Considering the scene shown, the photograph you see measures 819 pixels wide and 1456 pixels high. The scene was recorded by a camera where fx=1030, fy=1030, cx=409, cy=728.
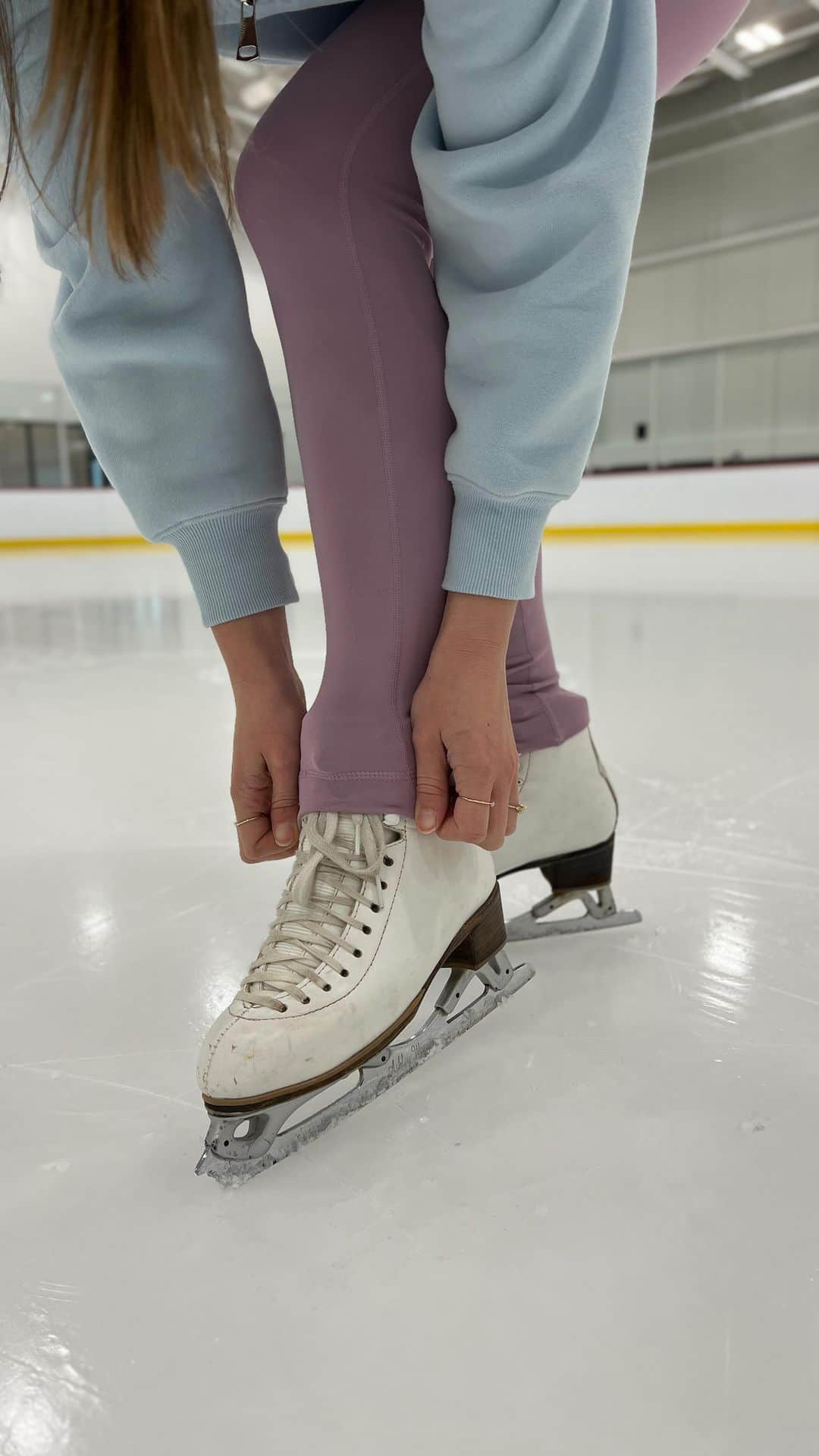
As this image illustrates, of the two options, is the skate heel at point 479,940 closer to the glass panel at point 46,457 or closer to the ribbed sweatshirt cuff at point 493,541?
the ribbed sweatshirt cuff at point 493,541

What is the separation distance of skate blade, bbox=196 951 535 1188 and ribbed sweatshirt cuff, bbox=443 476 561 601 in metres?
0.23

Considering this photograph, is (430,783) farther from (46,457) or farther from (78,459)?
(78,459)

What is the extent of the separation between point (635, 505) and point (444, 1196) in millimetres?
6531

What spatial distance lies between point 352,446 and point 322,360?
0.05 m

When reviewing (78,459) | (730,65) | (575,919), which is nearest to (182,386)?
(575,919)

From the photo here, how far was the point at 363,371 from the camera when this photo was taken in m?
0.50

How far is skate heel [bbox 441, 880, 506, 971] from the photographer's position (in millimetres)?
576

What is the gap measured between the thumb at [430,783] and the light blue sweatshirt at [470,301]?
8cm

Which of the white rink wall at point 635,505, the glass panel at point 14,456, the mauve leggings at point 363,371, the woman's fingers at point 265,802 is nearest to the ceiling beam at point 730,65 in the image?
the white rink wall at point 635,505

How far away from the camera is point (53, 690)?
1.71m

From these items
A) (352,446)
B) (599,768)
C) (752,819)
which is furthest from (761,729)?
(352,446)

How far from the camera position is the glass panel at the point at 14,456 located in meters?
8.45

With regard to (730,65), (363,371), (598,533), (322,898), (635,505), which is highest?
(730,65)

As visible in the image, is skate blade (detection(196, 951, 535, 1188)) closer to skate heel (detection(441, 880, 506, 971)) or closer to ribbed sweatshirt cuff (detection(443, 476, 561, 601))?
skate heel (detection(441, 880, 506, 971))
